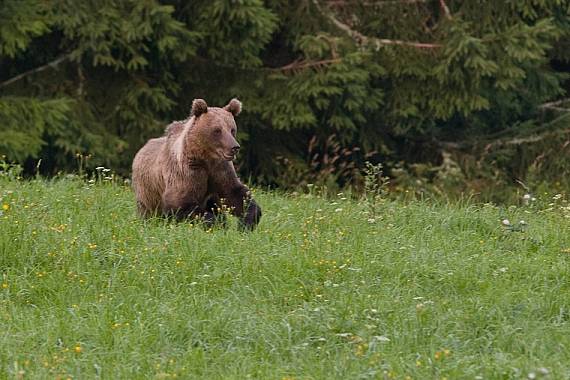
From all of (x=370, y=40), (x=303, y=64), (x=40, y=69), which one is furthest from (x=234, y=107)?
(x=40, y=69)

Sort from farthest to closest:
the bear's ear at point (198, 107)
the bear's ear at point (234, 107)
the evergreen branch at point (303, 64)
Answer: the evergreen branch at point (303, 64), the bear's ear at point (234, 107), the bear's ear at point (198, 107)

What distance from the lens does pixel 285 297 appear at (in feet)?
24.8

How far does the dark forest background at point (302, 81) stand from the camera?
16.0 meters

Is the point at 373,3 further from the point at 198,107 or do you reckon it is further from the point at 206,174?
the point at 206,174

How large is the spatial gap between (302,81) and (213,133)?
7.36 metres

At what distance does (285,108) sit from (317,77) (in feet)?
2.23

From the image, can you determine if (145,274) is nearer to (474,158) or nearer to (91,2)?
(91,2)

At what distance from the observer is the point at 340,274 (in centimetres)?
787

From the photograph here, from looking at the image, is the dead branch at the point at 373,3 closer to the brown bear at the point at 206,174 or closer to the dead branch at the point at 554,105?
the dead branch at the point at 554,105

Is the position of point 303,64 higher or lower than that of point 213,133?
lower

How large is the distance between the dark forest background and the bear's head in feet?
19.6

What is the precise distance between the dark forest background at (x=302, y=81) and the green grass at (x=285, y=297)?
21.4ft

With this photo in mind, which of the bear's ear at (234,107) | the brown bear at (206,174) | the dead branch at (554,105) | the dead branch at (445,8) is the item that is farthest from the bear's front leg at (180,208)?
the dead branch at (554,105)

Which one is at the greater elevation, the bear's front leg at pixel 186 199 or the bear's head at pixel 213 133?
the bear's head at pixel 213 133
